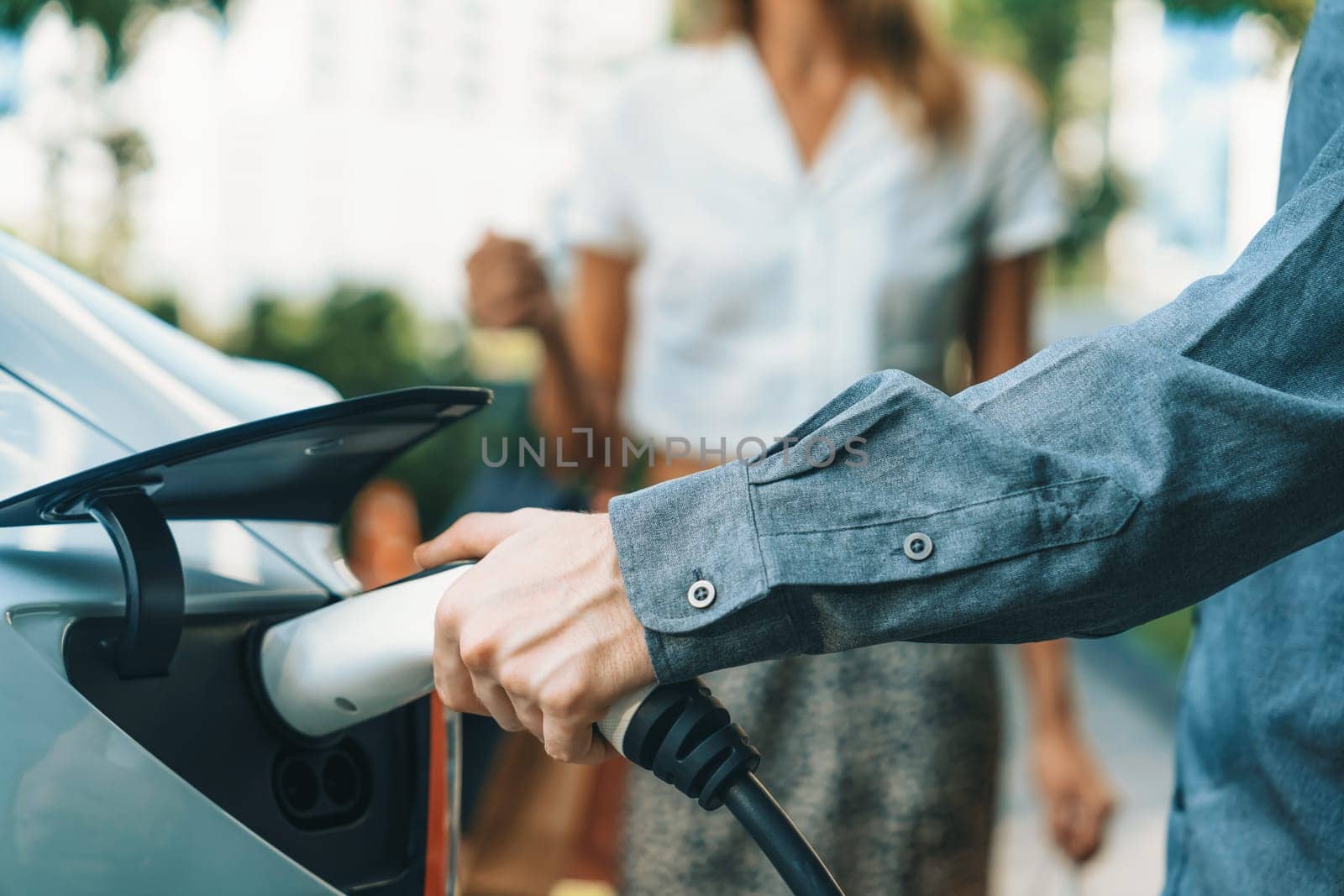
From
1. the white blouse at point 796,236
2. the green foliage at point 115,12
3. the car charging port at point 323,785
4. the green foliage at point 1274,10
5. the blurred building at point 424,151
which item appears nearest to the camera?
the car charging port at point 323,785

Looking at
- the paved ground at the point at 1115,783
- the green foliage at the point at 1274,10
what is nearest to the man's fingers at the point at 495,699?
the paved ground at the point at 1115,783

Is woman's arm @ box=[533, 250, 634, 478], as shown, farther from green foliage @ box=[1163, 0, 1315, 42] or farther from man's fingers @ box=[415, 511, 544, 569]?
green foliage @ box=[1163, 0, 1315, 42]

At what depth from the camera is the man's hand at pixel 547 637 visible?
0.62 meters

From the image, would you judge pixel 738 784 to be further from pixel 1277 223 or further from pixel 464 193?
pixel 464 193

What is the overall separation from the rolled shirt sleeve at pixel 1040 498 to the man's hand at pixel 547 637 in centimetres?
2

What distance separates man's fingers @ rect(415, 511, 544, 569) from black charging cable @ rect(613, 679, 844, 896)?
4.8 inches

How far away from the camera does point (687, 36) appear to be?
1.76m

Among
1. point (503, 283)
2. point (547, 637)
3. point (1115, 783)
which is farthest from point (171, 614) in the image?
point (1115, 783)

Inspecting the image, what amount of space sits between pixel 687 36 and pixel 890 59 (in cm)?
32

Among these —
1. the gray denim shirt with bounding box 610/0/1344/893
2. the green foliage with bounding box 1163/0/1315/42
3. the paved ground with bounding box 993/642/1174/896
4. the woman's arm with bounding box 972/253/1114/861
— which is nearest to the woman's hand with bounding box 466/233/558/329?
the woman's arm with bounding box 972/253/1114/861

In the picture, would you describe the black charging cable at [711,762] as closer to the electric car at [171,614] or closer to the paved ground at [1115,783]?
the electric car at [171,614]

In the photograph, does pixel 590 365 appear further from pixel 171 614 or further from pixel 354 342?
pixel 354 342

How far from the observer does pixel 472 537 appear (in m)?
0.71

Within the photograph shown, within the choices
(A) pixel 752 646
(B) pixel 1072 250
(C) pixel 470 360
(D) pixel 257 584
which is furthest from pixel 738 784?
(B) pixel 1072 250
